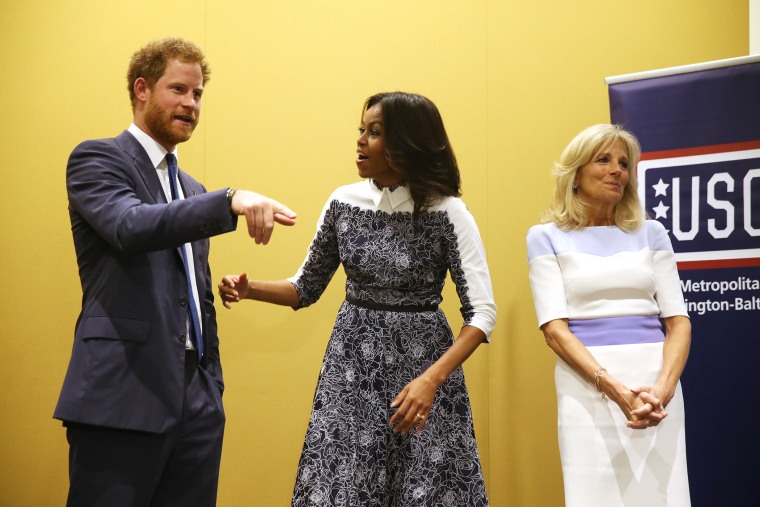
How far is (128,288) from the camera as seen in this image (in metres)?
2.12

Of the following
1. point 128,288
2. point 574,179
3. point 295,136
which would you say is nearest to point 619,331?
point 574,179

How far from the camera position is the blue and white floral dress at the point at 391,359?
95.0 inches

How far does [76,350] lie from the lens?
2100mm

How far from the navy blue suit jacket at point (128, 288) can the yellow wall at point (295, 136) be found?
1858 mm

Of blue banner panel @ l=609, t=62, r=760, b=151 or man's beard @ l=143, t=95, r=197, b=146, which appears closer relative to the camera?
man's beard @ l=143, t=95, r=197, b=146

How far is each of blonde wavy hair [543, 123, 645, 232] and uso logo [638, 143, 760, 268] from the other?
342 mm

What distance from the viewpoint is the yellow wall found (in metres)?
3.86

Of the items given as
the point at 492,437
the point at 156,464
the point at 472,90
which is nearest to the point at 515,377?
the point at 492,437

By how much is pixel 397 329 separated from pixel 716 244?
151 centimetres

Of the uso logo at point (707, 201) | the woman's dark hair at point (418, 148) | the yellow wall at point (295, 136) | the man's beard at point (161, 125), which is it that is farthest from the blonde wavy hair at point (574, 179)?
the man's beard at point (161, 125)

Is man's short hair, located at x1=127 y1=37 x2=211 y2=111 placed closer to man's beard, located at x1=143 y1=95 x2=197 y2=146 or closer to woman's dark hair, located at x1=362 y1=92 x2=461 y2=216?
man's beard, located at x1=143 y1=95 x2=197 y2=146

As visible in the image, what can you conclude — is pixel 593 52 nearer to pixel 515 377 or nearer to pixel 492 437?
pixel 515 377

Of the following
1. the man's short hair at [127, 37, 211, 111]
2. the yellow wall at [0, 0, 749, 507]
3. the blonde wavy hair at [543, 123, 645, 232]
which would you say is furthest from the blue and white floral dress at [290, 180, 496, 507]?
the yellow wall at [0, 0, 749, 507]

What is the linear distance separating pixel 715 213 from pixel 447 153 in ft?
4.16
